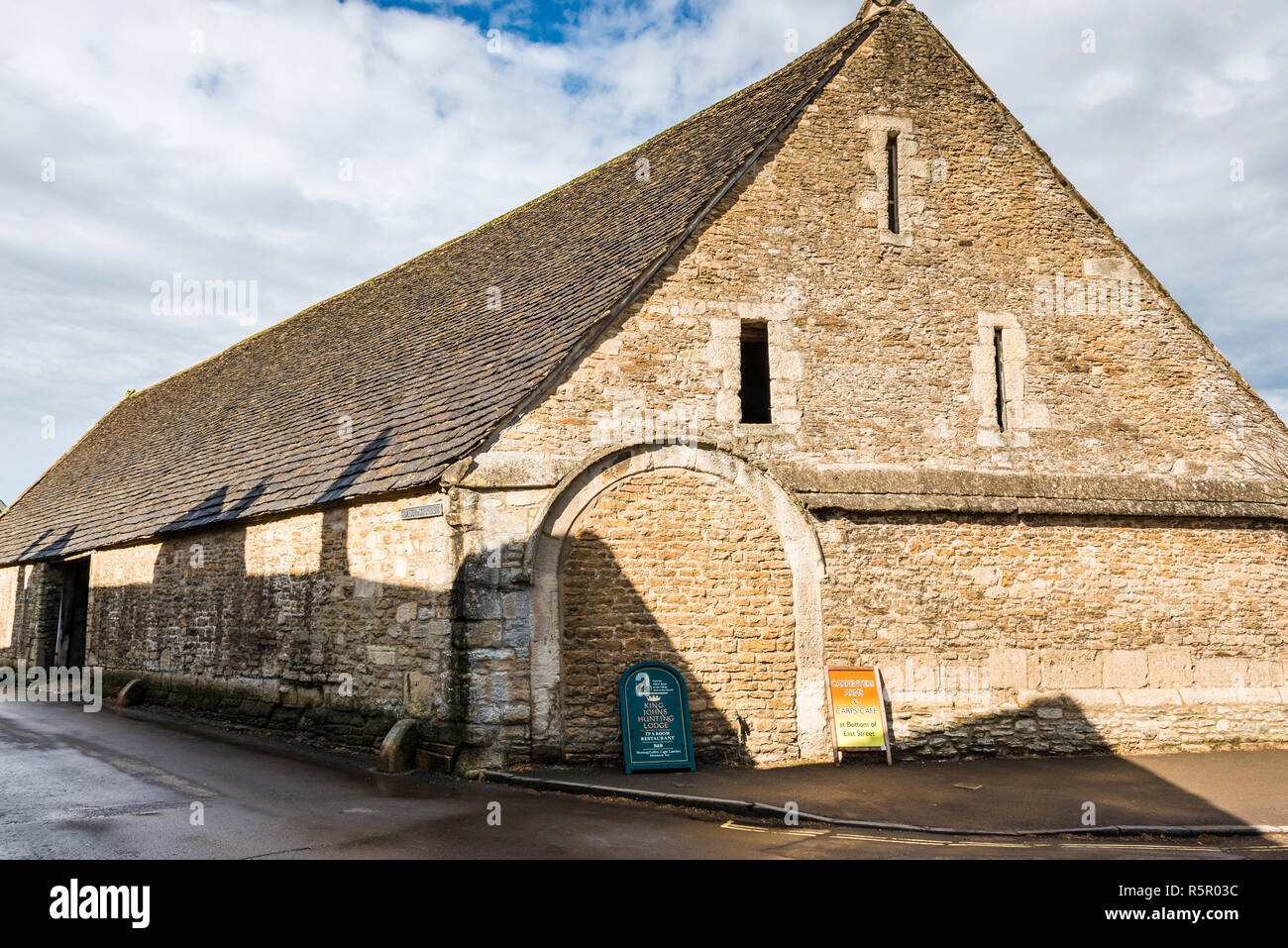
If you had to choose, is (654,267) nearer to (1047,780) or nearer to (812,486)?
(812,486)

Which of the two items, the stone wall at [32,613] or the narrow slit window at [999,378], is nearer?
the narrow slit window at [999,378]

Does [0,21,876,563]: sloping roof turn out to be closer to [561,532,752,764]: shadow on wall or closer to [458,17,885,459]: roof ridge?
[458,17,885,459]: roof ridge

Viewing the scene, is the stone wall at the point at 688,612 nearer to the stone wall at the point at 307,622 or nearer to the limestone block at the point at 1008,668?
the stone wall at the point at 307,622

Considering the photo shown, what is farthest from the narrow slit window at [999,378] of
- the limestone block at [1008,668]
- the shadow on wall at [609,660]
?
the shadow on wall at [609,660]

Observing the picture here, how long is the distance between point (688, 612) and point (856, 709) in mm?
2165

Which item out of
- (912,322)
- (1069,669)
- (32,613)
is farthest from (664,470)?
(32,613)

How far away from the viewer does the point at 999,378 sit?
1190cm

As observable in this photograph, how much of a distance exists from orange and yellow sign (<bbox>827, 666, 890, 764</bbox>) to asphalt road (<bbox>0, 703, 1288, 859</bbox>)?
2731 millimetres

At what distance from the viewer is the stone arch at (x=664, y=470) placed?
31.9ft

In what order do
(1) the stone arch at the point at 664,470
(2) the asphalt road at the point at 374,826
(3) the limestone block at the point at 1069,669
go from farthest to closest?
1. (3) the limestone block at the point at 1069,669
2. (1) the stone arch at the point at 664,470
3. (2) the asphalt road at the point at 374,826

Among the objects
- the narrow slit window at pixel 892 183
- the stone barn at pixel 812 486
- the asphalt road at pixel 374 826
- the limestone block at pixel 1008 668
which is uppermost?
the narrow slit window at pixel 892 183

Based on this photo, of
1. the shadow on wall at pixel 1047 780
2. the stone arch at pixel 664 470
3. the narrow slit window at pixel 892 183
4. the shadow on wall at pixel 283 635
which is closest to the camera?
the shadow on wall at pixel 1047 780

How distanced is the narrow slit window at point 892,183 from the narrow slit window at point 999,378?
1898 millimetres
